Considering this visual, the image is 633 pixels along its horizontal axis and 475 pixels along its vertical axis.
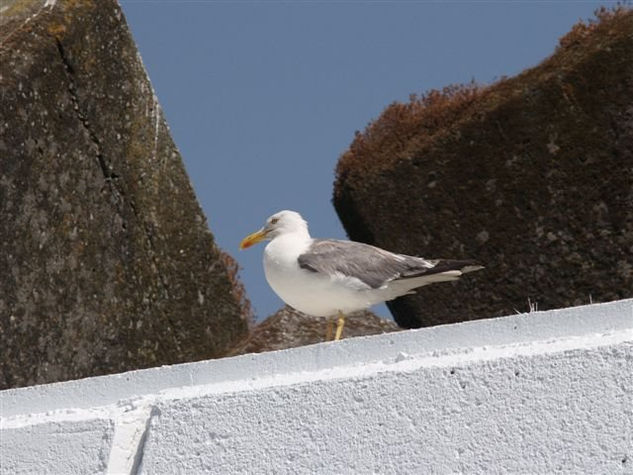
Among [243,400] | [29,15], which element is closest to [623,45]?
[29,15]

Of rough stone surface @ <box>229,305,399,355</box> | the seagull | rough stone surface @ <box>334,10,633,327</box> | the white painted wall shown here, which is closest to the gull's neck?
the seagull

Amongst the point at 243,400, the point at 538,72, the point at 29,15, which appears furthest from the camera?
the point at 538,72

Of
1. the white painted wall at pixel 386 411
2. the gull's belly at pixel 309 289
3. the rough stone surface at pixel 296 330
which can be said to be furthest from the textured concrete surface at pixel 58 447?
the rough stone surface at pixel 296 330

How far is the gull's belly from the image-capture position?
393cm

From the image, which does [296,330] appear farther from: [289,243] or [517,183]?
[289,243]

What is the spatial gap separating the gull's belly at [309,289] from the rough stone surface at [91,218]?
163 centimetres

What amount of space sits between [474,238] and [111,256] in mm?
1733

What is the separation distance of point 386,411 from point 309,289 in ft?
5.29

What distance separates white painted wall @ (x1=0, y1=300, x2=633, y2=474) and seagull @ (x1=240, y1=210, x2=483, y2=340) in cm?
121

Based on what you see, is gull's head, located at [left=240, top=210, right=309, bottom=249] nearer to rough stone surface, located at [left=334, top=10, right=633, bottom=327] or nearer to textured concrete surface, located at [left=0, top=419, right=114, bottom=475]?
textured concrete surface, located at [left=0, top=419, right=114, bottom=475]

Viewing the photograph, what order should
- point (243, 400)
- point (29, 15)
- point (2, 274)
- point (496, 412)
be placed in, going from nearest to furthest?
1. point (496, 412)
2. point (243, 400)
3. point (2, 274)
4. point (29, 15)

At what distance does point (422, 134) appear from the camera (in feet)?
20.6

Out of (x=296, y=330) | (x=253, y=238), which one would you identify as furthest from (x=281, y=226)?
(x=296, y=330)

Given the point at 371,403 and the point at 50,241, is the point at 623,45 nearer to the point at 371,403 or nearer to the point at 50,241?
the point at 50,241
